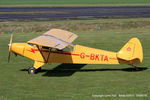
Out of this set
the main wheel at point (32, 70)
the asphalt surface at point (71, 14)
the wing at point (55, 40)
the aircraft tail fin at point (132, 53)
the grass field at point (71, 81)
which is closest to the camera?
the grass field at point (71, 81)

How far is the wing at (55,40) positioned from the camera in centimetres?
1616

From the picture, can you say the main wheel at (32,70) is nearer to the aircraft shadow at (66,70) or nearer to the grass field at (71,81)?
the grass field at (71,81)

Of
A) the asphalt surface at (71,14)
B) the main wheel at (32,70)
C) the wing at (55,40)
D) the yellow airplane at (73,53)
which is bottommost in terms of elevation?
the asphalt surface at (71,14)

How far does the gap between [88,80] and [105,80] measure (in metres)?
0.90

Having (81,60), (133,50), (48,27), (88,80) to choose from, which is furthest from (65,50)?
(48,27)

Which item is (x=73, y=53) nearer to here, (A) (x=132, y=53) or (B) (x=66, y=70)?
(B) (x=66, y=70)

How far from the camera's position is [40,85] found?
15133 millimetres

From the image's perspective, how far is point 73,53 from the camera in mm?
17578

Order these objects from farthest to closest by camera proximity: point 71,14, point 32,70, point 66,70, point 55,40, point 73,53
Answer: point 71,14, point 66,70, point 32,70, point 73,53, point 55,40

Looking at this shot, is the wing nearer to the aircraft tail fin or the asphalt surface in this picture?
the aircraft tail fin

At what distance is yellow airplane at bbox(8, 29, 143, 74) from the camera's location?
16688mm

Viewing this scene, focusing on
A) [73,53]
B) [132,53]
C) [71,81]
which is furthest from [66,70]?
[132,53]

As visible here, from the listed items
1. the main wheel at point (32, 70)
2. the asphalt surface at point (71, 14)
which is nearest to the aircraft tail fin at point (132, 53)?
the main wheel at point (32, 70)

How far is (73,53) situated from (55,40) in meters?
1.29
